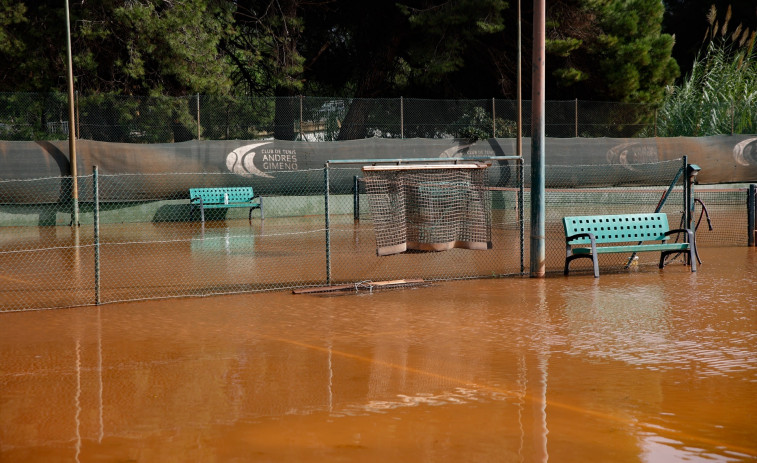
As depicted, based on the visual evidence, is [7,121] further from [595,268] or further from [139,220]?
[595,268]

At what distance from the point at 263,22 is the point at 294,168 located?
8.15m

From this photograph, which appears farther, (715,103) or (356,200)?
(715,103)

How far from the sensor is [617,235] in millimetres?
14023

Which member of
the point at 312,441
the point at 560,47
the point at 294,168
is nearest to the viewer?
the point at 312,441

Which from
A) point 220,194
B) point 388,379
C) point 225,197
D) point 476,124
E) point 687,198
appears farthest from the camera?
point 476,124

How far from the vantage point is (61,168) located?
75.3 ft

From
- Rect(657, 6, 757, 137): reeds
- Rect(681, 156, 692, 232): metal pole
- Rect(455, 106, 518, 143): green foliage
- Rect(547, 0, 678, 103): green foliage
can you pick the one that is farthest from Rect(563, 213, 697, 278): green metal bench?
Rect(657, 6, 757, 137): reeds

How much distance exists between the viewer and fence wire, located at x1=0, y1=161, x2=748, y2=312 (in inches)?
529

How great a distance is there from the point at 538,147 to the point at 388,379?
22.6 feet

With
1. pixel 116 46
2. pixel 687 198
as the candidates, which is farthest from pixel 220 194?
pixel 687 198

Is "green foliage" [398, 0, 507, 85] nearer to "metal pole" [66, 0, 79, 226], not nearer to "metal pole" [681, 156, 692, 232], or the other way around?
"metal pole" [66, 0, 79, 226]

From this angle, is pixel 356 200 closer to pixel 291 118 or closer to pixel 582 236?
pixel 291 118

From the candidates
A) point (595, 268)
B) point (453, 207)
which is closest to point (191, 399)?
point (453, 207)

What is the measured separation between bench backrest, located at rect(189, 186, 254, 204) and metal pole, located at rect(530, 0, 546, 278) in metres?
12.2
